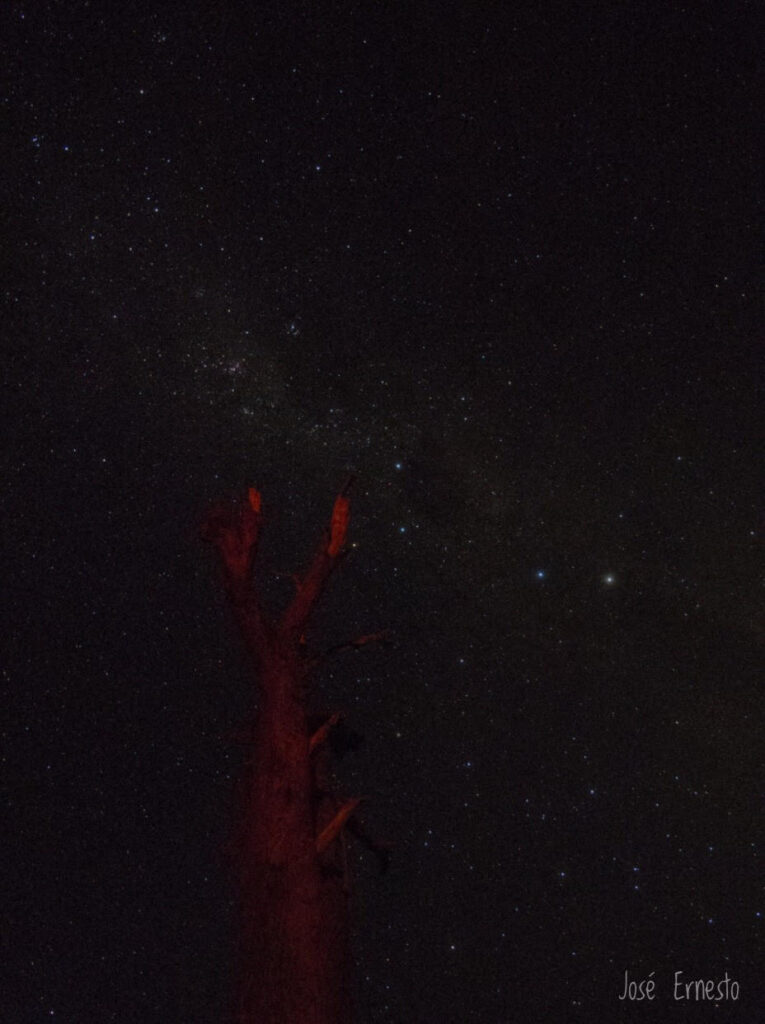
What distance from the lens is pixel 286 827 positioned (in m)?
5.50

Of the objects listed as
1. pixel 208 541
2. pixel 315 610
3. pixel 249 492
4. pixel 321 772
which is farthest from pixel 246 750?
pixel 249 492

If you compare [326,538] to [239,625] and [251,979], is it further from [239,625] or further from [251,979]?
[251,979]

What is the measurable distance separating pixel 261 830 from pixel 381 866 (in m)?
1.47

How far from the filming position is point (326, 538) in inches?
286

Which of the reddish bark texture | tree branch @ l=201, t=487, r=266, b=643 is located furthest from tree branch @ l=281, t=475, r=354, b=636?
tree branch @ l=201, t=487, r=266, b=643

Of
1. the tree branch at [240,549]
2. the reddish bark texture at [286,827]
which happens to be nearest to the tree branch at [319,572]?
the reddish bark texture at [286,827]

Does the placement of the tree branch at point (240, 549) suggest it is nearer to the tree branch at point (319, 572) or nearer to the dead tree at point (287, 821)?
the dead tree at point (287, 821)

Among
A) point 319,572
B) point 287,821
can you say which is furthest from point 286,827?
point 319,572

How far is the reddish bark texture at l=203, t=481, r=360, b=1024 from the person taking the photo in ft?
16.1

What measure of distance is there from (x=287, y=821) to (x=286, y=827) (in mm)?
43

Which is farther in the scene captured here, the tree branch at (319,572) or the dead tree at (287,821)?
the tree branch at (319,572)

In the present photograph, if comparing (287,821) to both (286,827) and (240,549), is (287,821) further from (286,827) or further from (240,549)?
(240,549)

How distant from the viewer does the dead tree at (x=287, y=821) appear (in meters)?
4.90

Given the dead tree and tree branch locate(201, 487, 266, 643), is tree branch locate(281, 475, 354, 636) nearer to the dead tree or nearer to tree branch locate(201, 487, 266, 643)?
the dead tree
